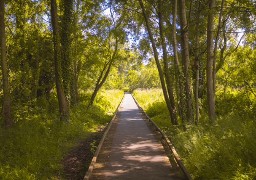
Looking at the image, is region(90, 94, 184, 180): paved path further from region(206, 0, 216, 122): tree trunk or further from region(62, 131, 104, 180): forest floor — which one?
region(206, 0, 216, 122): tree trunk

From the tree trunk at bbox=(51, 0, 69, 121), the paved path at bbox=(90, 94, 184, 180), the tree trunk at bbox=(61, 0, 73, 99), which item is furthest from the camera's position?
the tree trunk at bbox=(61, 0, 73, 99)

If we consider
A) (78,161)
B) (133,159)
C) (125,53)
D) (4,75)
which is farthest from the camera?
(125,53)

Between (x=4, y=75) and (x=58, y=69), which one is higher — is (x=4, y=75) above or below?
below

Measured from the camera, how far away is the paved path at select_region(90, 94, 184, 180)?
8.29 meters

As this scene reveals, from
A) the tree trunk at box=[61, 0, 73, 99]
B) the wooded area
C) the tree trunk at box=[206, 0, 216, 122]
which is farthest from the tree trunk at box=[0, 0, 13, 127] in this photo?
the tree trunk at box=[206, 0, 216, 122]

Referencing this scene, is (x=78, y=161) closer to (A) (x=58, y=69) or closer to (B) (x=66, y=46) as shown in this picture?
(A) (x=58, y=69)

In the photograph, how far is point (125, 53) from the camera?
2666 cm

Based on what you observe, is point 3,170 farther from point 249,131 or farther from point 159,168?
point 249,131

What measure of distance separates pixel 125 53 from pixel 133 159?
1756 centimetres

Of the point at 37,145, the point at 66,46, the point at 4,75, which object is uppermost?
the point at 66,46

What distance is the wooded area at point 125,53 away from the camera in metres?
13.9

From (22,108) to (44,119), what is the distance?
59.4 inches

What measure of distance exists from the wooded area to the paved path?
80.4 inches

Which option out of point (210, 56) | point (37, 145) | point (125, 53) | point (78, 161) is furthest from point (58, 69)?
point (125, 53)
